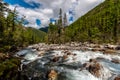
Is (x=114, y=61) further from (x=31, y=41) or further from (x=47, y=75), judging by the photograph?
(x=31, y=41)

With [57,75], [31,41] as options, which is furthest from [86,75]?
[31,41]

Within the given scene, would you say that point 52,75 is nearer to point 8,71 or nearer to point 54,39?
point 8,71

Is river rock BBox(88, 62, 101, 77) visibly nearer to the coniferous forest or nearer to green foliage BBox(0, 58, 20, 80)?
the coniferous forest

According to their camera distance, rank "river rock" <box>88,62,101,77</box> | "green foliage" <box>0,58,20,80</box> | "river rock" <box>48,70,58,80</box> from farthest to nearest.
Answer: "green foliage" <box>0,58,20,80</box> < "river rock" <box>88,62,101,77</box> < "river rock" <box>48,70,58,80</box>

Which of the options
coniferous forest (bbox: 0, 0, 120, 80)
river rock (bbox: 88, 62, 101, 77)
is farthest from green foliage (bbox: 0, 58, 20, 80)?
river rock (bbox: 88, 62, 101, 77)

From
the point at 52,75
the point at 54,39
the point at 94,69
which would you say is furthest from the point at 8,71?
the point at 54,39

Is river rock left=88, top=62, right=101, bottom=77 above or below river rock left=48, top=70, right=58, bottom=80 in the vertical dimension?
above

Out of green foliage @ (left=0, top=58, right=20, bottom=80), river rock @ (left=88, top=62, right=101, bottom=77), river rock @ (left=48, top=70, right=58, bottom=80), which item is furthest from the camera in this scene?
green foliage @ (left=0, top=58, right=20, bottom=80)

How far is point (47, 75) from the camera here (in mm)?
24438

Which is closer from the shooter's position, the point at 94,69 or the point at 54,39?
the point at 94,69

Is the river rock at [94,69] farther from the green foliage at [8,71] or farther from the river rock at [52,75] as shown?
the green foliage at [8,71]

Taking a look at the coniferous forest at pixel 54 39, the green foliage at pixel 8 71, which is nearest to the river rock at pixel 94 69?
the coniferous forest at pixel 54 39

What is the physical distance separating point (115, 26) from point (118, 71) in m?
65.3

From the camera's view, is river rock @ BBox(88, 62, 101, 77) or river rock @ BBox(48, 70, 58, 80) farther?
river rock @ BBox(88, 62, 101, 77)
